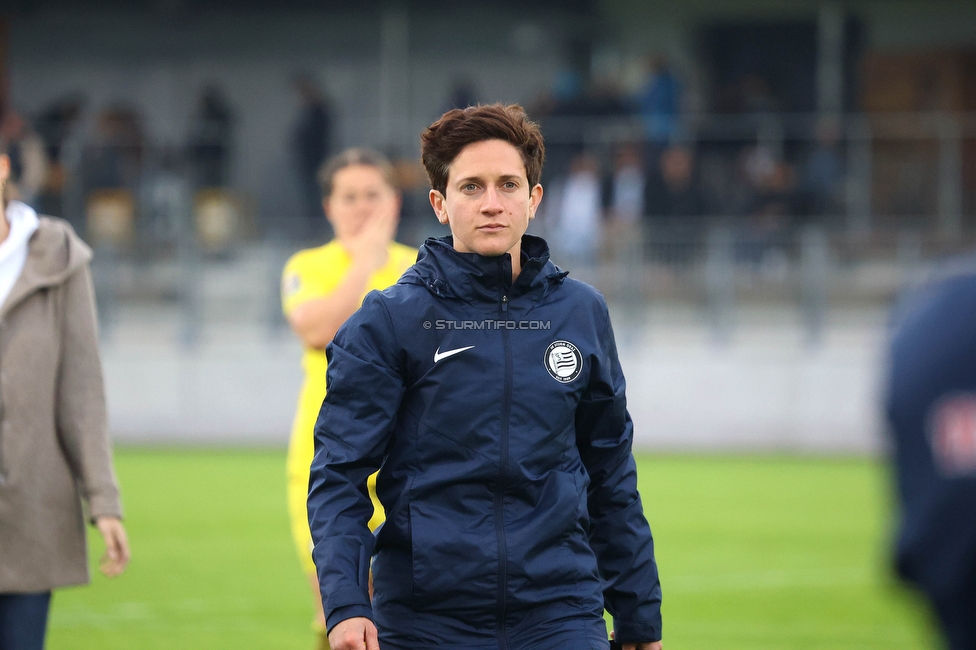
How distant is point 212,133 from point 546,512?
1836 cm

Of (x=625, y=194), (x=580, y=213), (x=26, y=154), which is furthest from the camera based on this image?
(x=26, y=154)

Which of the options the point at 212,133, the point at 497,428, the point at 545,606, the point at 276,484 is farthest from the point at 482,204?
the point at 212,133

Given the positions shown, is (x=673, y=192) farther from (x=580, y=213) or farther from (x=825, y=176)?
(x=825, y=176)

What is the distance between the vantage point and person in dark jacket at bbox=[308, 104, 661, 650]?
11.1 feet

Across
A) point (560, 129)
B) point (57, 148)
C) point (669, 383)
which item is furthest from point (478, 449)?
point (57, 148)

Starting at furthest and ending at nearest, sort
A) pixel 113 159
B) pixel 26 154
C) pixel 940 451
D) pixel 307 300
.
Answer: pixel 113 159 < pixel 26 154 < pixel 307 300 < pixel 940 451

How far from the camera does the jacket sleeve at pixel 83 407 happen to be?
4.36 metres

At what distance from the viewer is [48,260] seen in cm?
436

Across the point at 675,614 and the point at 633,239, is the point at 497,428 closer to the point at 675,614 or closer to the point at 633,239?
the point at 675,614

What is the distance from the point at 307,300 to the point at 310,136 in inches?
634

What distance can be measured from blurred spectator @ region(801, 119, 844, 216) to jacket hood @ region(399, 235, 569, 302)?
15970mm

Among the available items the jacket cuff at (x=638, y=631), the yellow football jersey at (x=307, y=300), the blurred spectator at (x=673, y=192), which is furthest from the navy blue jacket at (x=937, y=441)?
the blurred spectator at (x=673, y=192)

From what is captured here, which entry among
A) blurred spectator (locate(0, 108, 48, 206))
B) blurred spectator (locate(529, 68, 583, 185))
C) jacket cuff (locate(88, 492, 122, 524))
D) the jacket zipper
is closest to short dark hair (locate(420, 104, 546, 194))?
the jacket zipper

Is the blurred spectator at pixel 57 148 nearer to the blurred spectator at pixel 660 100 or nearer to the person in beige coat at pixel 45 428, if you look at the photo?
the blurred spectator at pixel 660 100
